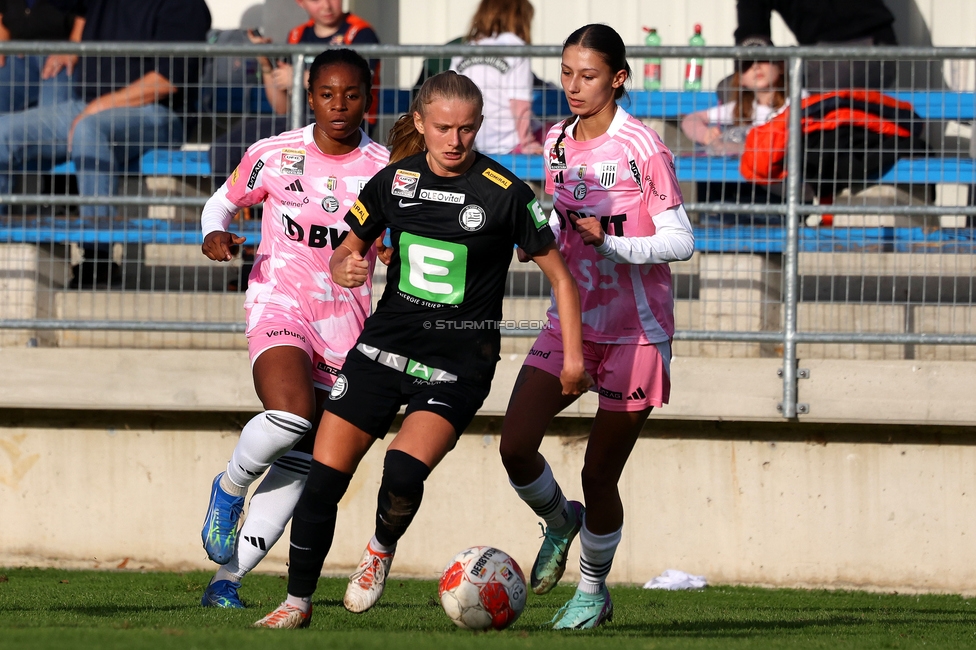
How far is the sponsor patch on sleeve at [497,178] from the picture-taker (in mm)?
4586

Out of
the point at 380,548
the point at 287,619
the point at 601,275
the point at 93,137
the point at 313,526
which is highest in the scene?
the point at 93,137

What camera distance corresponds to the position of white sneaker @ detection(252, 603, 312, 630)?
14.5ft

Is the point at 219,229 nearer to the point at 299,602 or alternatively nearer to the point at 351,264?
the point at 351,264

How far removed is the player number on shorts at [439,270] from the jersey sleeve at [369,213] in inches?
6.8

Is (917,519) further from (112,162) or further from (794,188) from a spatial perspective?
(112,162)

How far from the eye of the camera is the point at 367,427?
4.52 metres

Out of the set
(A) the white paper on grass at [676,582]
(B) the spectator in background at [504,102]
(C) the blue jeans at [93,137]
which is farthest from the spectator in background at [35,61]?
(A) the white paper on grass at [676,582]

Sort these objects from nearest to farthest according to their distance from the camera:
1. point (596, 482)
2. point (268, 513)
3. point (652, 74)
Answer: point (596, 482) → point (268, 513) → point (652, 74)

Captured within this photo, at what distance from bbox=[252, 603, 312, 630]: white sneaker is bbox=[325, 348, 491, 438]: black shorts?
71 cm

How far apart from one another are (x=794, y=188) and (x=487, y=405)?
7.11ft

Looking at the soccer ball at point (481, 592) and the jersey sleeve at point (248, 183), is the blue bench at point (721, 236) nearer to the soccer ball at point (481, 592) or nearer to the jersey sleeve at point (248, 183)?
the jersey sleeve at point (248, 183)

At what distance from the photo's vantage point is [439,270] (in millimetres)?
4570

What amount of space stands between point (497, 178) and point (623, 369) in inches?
39.9

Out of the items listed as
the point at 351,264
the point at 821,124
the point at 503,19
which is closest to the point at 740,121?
the point at 821,124
